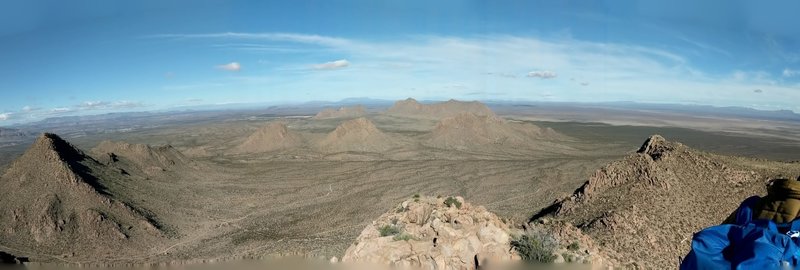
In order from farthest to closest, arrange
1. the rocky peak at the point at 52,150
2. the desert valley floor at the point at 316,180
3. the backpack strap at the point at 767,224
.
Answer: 1. the rocky peak at the point at 52,150
2. the desert valley floor at the point at 316,180
3. the backpack strap at the point at 767,224

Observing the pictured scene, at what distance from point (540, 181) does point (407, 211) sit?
39214mm

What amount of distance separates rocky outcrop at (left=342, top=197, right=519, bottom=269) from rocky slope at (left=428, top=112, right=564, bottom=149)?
2861 inches

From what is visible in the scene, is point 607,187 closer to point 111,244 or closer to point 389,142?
point 111,244

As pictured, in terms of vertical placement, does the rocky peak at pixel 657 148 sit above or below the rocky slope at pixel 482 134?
above

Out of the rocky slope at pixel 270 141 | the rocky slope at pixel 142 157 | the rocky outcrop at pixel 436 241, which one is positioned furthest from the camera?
the rocky slope at pixel 270 141

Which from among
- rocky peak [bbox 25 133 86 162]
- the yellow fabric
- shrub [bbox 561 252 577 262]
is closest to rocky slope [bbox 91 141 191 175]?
rocky peak [bbox 25 133 86 162]

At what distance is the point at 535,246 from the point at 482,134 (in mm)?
81215

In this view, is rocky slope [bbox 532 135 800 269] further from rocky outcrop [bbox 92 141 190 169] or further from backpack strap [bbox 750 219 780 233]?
rocky outcrop [bbox 92 141 190 169]

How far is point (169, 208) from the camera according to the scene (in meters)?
43.2

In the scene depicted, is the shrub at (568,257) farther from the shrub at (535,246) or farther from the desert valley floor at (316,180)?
the desert valley floor at (316,180)

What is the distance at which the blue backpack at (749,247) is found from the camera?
3363mm

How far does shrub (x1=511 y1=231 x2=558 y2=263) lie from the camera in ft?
44.1

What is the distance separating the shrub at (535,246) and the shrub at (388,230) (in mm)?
3374

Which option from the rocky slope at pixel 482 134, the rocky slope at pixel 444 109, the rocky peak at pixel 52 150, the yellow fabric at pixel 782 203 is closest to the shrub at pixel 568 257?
the yellow fabric at pixel 782 203
